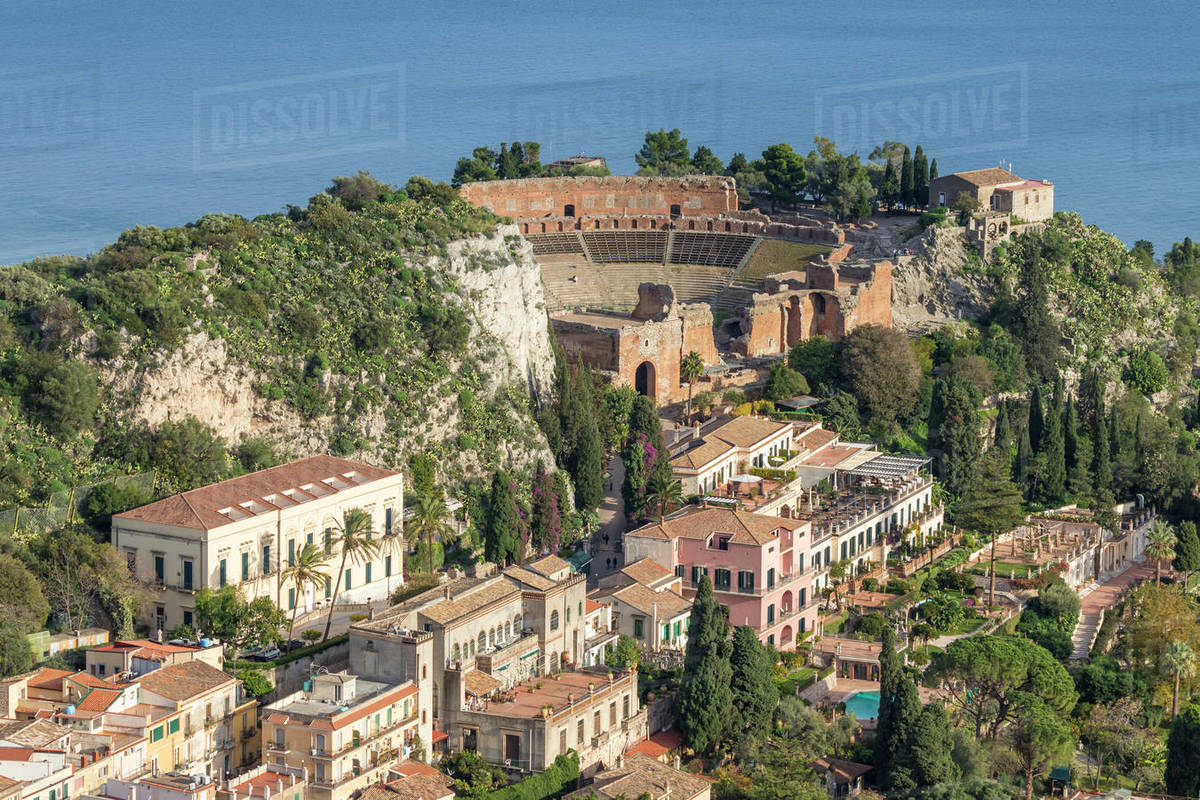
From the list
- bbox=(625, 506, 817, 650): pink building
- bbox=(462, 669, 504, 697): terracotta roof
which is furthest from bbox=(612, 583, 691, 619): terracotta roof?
bbox=(462, 669, 504, 697): terracotta roof

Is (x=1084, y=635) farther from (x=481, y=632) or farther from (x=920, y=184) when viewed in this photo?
(x=920, y=184)

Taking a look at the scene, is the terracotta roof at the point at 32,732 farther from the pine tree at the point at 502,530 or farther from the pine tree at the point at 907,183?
the pine tree at the point at 907,183

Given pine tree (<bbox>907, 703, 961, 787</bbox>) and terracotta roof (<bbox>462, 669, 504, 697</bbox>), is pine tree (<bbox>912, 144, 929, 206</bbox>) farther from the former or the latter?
terracotta roof (<bbox>462, 669, 504, 697</bbox>)

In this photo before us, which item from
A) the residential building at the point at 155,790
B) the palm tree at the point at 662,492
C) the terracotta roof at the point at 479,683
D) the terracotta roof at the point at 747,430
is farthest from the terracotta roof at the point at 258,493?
the terracotta roof at the point at 747,430

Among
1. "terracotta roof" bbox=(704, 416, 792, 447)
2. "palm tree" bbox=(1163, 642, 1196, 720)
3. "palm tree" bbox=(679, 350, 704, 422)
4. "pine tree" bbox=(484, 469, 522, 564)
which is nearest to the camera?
"palm tree" bbox=(1163, 642, 1196, 720)

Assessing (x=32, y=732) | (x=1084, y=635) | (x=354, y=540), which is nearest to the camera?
(x=32, y=732)

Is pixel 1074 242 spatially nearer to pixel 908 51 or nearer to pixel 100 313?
pixel 100 313

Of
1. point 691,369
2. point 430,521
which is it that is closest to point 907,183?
point 691,369
